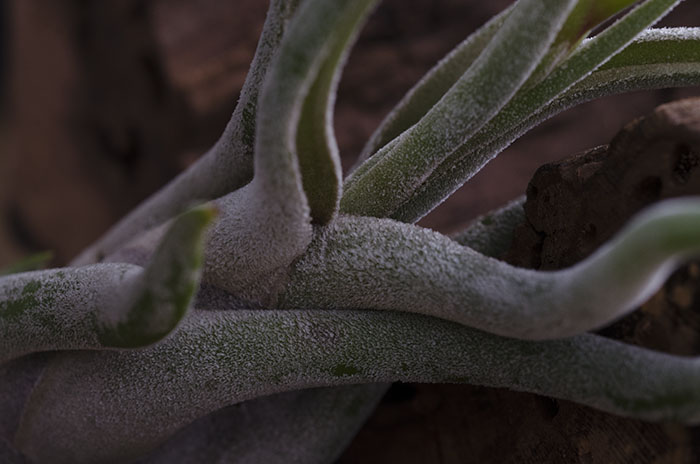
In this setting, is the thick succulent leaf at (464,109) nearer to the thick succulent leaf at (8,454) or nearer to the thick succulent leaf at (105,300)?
the thick succulent leaf at (105,300)

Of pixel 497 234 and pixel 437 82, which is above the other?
pixel 437 82

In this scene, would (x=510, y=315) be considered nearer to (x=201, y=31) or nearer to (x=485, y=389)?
(x=485, y=389)

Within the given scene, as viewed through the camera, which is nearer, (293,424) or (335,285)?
(335,285)

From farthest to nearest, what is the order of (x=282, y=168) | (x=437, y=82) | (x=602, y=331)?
(x=437, y=82) → (x=602, y=331) → (x=282, y=168)

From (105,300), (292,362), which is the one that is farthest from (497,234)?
(105,300)

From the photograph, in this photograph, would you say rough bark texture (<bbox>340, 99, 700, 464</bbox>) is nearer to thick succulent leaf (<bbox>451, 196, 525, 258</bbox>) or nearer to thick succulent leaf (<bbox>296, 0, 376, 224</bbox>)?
thick succulent leaf (<bbox>451, 196, 525, 258</bbox>)

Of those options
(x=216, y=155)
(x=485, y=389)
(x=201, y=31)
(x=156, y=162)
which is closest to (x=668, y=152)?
(x=485, y=389)

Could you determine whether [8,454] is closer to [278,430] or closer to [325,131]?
[278,430]

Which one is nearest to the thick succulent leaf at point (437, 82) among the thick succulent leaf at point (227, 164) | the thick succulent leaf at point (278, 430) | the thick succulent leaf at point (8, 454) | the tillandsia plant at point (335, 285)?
the tillandsia plant at point (335, 285)
